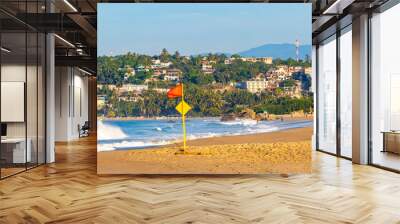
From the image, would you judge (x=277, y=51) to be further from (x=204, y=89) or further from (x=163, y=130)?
(x=163, y=130)

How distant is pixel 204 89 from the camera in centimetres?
730

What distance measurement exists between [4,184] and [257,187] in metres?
3.71

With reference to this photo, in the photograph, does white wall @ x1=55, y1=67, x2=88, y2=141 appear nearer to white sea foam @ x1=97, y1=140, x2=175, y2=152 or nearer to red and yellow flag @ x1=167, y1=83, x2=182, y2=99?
white sea foam @ x1=97, y1=140, x2=175, y2=152

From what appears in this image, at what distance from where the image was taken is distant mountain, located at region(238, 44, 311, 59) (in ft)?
23.9

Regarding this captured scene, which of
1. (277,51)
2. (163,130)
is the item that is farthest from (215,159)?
(277,51)

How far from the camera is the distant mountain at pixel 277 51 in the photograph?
7.28m

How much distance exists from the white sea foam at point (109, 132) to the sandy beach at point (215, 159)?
24cm

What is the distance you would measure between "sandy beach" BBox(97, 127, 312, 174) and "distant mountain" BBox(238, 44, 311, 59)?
53.2 inches

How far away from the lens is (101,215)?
459 centimetres

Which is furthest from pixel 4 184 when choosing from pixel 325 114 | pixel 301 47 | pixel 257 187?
pixel 325 114

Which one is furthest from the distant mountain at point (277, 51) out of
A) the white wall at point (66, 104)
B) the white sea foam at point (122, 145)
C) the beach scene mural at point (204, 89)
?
the white wall at point (66, 104)

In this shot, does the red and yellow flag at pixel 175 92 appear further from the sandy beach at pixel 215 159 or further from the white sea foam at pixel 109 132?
the white sea foam at pixel 109 132

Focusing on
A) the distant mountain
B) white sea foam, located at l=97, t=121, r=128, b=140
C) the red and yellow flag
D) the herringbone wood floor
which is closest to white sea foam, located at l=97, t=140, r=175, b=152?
white sea foam, located at l=97, t=121, r=128, b=140

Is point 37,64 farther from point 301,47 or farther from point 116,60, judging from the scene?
point 301,47
